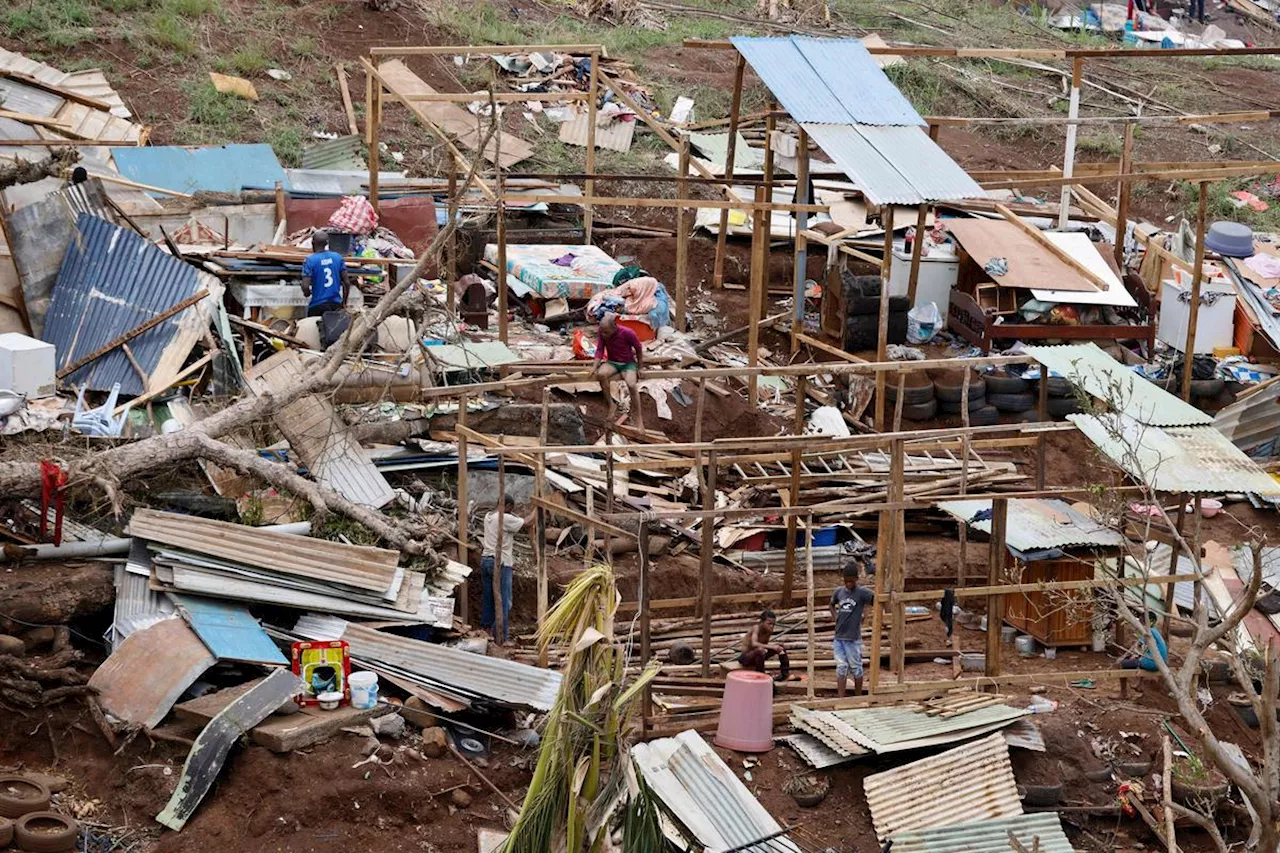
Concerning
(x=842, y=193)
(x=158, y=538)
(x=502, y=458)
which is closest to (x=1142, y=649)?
(x=502, y=458)

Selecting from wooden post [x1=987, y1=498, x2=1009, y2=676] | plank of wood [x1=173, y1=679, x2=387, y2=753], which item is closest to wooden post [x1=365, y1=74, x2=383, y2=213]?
plank of wood [x1=173, y1=679, x2=387, y2=753]

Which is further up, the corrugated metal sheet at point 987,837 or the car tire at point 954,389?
the car tire at point 954,389

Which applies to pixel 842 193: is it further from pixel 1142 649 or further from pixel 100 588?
pixel 100 588

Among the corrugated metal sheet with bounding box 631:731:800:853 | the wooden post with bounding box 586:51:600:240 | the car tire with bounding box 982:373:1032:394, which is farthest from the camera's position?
the wooden post with bounding box 586:51:600:240

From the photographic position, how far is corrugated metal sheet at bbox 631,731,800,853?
12.0 m

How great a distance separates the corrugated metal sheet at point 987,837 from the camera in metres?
12.7

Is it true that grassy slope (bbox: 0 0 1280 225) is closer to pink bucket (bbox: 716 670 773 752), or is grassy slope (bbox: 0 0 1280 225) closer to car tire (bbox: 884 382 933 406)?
car tire (bbox: 884 382 933 406)

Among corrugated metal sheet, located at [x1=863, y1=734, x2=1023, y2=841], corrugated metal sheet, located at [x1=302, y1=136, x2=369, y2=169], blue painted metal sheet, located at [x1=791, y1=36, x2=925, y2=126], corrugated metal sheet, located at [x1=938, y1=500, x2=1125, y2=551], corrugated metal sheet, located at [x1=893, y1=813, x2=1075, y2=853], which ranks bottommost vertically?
corrugated metal sheet, located at [x1=893, y1=813, x2=1075, y2=853]

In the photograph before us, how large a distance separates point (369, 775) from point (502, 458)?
133 inches

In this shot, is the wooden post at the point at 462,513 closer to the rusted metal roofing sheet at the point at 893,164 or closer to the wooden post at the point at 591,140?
the rusted metal roofing sheet at the point at 893,164

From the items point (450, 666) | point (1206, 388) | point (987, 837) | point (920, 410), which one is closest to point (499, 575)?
point (450, 666)

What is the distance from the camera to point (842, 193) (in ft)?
76.4

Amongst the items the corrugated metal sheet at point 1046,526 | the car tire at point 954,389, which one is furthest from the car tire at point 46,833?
the car tire at point 954,389

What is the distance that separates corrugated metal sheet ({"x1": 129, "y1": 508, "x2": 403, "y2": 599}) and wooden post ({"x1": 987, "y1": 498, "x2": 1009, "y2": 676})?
16.0ft
